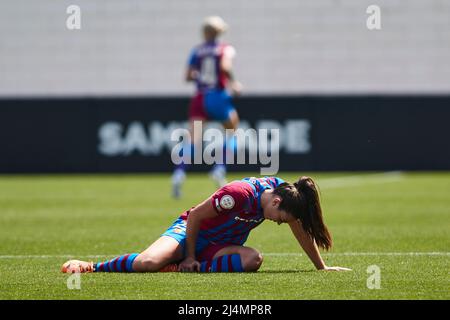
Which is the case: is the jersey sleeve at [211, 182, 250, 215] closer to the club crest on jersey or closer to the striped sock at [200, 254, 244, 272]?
the club crest on jersey

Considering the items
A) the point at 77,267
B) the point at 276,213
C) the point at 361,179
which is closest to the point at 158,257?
the point at 77,267

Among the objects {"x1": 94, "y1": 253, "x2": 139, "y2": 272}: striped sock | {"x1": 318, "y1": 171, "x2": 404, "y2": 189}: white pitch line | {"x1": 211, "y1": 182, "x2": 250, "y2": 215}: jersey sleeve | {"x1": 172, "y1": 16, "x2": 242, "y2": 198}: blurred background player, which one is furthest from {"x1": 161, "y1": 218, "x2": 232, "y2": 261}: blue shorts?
{"x1": 318, "y1": 171, "x2": 404, "y2": 189}: white pitch line

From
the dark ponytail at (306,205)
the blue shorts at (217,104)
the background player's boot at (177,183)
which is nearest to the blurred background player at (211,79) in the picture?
the blue shorts at (217,104)

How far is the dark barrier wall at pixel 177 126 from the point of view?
19578 millimetres

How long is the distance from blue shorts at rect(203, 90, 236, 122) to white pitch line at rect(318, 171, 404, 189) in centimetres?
222

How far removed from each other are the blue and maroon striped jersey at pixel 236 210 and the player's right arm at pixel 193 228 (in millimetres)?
66

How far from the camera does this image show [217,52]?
1507cm

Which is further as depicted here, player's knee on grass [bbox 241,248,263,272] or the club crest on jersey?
player's knee on grass [bbox 241,248,263,272]

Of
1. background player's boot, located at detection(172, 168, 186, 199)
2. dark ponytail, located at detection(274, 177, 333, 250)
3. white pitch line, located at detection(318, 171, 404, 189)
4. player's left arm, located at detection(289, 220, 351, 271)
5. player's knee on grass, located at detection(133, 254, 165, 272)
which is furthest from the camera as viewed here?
white pitch line, located at detection(318, 171, 404, 189)

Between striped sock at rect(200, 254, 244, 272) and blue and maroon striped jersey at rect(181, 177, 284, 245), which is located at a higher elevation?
blue and maroon striped jersey at rect(181, 177, 284, 245)

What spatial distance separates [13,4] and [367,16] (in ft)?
25.5

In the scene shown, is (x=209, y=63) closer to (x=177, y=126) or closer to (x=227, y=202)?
(x=177, y=126)

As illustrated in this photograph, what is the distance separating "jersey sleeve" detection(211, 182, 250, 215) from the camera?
6.43 meters
